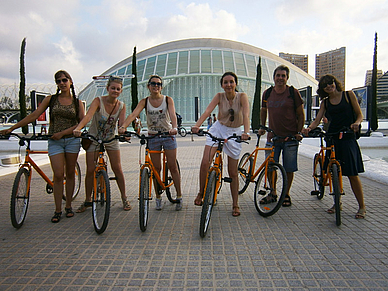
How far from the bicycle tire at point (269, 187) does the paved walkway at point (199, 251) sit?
13 centimetres

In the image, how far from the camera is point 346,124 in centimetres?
397

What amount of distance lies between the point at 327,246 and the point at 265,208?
3.58 feet

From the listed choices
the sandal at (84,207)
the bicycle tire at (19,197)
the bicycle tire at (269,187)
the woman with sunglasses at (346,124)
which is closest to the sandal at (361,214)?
the woman with sunglasses at (346,124)

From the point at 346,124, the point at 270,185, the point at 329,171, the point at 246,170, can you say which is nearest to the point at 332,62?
the point at 246,170

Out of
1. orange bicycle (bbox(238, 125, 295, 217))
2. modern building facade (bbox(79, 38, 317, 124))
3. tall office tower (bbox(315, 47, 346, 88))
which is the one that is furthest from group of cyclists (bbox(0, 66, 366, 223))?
tall office tower (bbox(315, 47, 346, 88))

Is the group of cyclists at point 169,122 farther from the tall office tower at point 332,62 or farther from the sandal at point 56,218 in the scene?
the tall office tower at point 332,62

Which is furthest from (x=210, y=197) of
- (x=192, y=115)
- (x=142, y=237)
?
(x=192, y=115)

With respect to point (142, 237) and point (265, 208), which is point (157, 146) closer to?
point (142, 237)

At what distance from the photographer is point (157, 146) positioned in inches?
162

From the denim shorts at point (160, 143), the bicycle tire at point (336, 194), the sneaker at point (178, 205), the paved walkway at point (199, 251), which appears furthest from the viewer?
the sneaker at point (178, 205)

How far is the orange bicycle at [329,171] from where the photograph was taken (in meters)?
3.54

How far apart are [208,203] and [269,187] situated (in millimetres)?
1205

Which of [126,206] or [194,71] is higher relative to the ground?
[194,71]

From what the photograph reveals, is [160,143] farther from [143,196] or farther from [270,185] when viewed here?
[270,185]
